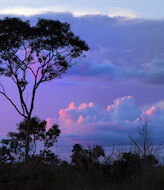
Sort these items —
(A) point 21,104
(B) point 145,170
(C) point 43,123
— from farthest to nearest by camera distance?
(C) point 43,123 < (A) point 21,104 < (B) point 145,170

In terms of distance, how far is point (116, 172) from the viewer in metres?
11.0

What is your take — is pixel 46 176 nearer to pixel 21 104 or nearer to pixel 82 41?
pixel 21 104

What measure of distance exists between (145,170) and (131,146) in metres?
1.35

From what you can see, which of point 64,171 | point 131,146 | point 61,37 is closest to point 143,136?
point 131,146

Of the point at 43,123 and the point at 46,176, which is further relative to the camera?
the point at 43,123

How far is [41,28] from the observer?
32.5m

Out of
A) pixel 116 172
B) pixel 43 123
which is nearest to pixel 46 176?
pixel 116 172

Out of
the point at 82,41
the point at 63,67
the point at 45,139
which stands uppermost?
the point at 82,41

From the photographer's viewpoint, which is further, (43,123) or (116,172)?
(43,123)

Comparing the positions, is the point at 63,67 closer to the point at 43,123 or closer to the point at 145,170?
the point at 43,123

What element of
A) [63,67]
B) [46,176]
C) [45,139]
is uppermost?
[63,67]

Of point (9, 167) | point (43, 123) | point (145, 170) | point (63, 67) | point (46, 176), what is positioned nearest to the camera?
point (145, 170)

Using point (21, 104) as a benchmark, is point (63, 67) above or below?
above

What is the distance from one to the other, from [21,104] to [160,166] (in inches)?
868
